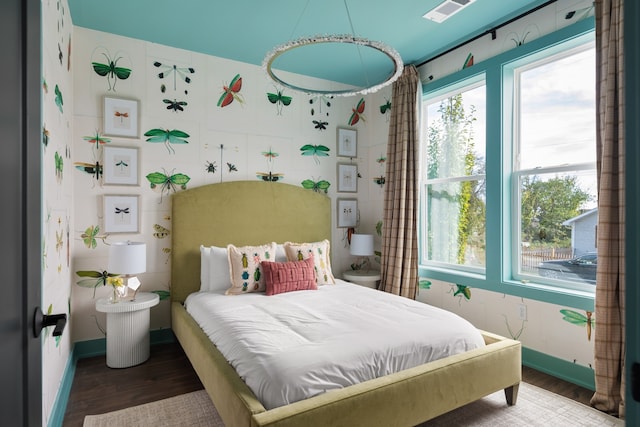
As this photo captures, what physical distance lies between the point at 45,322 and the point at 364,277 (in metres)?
3.27

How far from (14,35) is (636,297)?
52.5 inches

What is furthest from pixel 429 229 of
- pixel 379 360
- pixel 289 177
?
pixel 379 360

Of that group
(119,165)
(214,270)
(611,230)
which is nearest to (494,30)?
(611,230)

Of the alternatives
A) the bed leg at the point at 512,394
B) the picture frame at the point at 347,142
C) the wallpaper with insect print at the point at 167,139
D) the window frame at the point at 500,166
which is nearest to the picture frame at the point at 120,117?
the wallpaper with insect print at the point at 167,139

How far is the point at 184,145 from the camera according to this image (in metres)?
3.47

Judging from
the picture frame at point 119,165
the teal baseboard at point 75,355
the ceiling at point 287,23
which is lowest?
the teal baseboard at point 75,355

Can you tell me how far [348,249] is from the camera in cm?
446

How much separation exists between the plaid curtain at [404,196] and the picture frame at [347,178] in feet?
2.10

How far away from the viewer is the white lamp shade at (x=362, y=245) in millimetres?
4047

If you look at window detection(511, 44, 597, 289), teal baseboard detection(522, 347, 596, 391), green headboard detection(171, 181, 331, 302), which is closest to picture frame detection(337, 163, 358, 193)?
green headboard detection(171, 181, 331, 302)

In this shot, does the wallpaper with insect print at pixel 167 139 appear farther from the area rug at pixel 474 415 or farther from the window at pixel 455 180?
the area rug at pixel 474 415

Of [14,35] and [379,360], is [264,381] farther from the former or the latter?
[14,35]

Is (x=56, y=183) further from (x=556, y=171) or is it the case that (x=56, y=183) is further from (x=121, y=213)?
(x=556, y=171)

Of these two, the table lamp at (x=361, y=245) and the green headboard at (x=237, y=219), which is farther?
the table lamp at (x=361, y=245)
